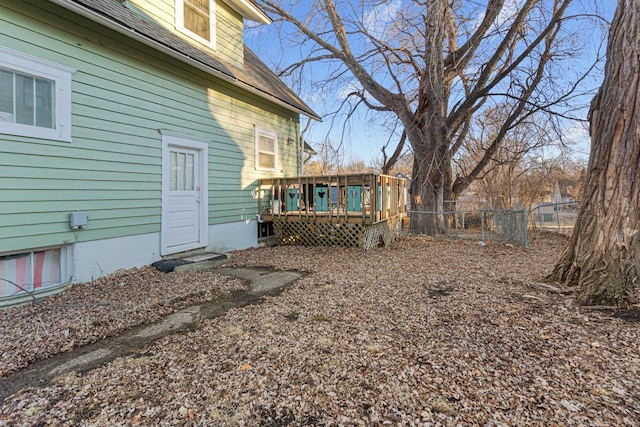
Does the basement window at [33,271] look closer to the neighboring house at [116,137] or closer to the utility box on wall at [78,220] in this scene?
the neighboring house at [116,137]

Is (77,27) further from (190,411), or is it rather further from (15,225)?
(190,411)

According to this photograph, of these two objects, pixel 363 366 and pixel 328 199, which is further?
pixel 328 199

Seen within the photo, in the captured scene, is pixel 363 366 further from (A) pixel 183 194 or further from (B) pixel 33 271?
(A) pixel 183 194

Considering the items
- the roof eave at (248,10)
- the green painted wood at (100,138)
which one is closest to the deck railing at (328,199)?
the green painted wood at (100,138)

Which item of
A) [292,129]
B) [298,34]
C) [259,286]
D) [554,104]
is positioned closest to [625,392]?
[259,286]

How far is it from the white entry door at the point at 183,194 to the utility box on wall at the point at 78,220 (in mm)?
1255

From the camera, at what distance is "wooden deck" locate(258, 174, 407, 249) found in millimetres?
6641

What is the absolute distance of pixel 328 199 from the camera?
6.89 metres

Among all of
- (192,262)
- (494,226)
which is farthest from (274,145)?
(494,226)

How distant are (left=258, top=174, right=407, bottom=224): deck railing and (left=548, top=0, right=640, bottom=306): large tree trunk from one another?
367 centimetres

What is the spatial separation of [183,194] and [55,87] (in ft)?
7.83

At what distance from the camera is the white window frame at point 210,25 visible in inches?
236

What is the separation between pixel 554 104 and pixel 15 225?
11.7 metres

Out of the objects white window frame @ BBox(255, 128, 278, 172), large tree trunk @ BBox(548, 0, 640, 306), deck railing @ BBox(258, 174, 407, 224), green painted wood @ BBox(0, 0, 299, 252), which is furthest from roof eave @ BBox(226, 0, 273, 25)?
large tree trunk @ BBox(548, 0, 640, 306)
